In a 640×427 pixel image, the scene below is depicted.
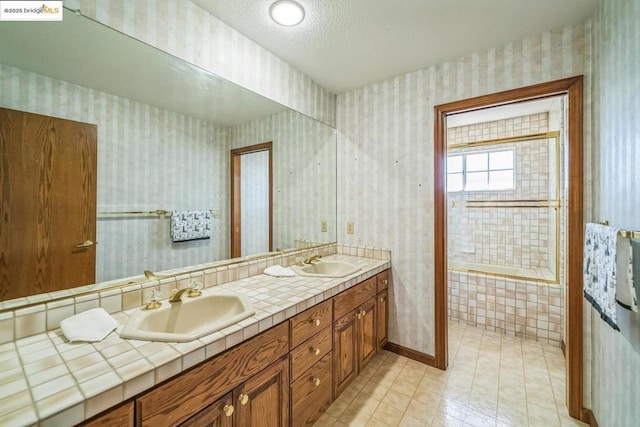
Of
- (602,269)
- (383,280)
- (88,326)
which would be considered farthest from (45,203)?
(602,269)

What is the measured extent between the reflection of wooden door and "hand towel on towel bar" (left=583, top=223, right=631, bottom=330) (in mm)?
2192

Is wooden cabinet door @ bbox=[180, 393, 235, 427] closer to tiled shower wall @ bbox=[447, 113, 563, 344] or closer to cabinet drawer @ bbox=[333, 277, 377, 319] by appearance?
cabinet drawer @ bbox=[333, 277, 377, 319]

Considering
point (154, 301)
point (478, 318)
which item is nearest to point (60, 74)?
point (154, 301)

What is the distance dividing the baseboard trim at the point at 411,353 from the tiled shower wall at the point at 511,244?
1008mm

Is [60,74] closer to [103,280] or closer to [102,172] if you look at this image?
[102,172]

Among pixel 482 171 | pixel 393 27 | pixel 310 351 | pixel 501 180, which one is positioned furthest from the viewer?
pixel 482 171

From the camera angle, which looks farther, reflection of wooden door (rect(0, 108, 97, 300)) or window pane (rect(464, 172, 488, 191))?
window pane (rect(464, 172, 488, 191))

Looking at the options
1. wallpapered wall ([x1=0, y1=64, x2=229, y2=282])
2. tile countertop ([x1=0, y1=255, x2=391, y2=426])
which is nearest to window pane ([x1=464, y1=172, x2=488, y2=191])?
wallpapered wall ([x1=0, y1=64, x2=229, y2=282])

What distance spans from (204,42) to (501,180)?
3896 mm

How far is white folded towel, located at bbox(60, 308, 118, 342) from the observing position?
35.1 inches

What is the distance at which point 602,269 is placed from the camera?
1.13 metres

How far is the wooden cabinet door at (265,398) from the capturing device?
103 centimetres

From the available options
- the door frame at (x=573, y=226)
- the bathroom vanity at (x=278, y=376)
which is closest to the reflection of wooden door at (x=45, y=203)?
the bathroom vanity at (x=278, y=376)

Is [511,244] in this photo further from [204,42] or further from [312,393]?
[204,42]
